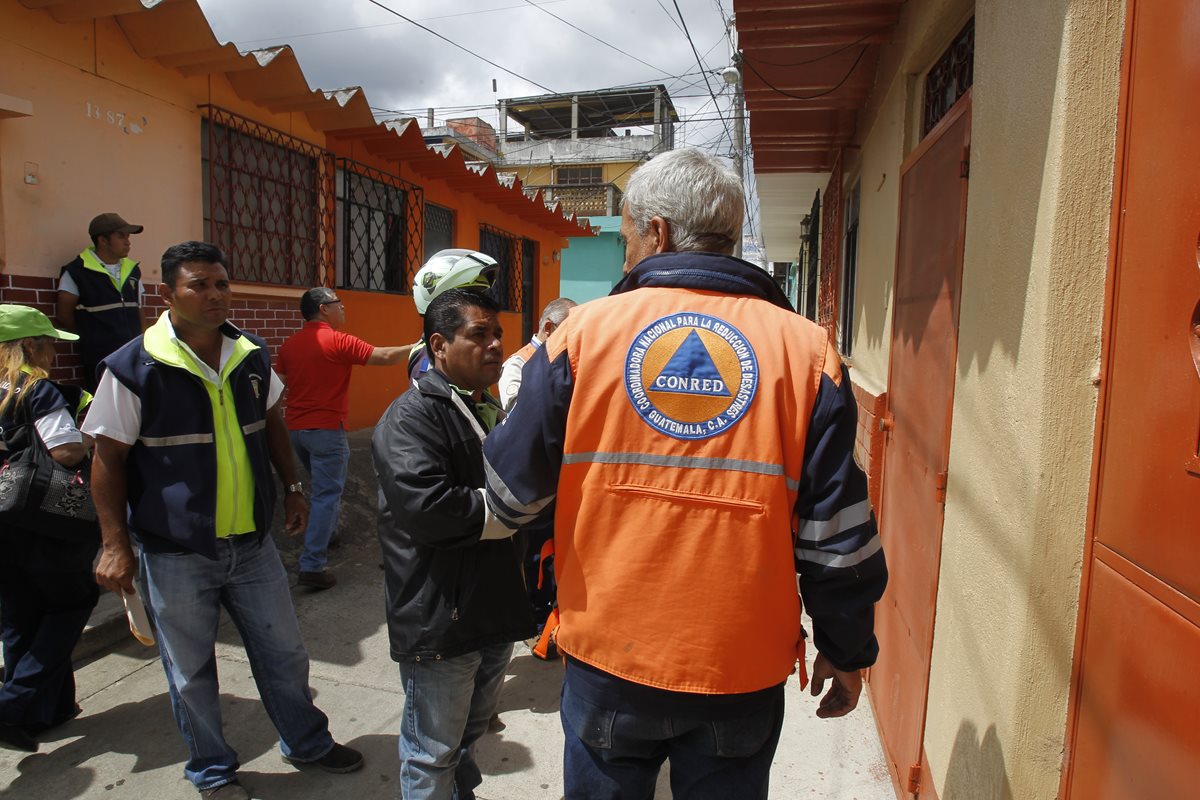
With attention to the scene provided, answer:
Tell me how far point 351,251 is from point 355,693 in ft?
16.6

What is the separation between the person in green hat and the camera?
111 inches

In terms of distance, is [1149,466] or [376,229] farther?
[376,229]

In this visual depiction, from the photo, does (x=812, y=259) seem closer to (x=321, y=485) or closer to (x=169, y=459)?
(x=321, y=485)

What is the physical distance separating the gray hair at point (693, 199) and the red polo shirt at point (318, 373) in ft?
11.3

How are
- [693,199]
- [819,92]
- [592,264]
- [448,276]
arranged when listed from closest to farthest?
1. [693,199]
2. [448,276]
3. [819,92]
4. [592,264]

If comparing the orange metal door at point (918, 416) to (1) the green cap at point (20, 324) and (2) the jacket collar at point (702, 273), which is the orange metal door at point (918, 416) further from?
(1) the green cap at point (20, 324)

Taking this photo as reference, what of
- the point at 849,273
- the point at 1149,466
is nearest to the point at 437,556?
the point at 1149,466

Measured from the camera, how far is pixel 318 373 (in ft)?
15.4

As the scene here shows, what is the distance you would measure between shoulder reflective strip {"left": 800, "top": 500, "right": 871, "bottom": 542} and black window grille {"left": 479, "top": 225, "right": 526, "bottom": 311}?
9.79 metres

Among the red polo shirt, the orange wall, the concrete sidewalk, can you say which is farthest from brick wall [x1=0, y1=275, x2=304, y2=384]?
the concrete sidewalk

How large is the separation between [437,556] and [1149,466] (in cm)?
165

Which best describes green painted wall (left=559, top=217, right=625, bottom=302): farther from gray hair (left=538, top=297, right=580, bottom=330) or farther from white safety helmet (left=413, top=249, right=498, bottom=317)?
white safety helmet (left=413, top=249, right=498, bottom=317)

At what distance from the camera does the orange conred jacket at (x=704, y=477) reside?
145 centimetres

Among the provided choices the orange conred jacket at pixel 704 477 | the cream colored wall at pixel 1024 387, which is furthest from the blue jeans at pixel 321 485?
the cream colored wall at pixel 1024 387
